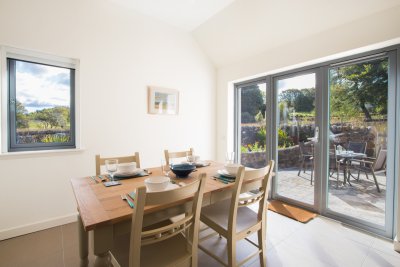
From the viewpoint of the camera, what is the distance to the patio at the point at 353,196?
2109 millimetres

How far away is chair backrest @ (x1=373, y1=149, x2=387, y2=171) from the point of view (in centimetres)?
204

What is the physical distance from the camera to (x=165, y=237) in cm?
102

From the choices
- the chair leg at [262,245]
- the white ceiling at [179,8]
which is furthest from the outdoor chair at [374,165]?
the white ceiling at [179,8]

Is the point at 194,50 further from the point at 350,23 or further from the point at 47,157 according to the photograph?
the point at 47,157

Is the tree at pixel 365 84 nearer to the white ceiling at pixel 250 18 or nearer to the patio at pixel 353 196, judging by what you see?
the white ceiling at pixel 250 18

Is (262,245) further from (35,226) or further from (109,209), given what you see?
(35,226)

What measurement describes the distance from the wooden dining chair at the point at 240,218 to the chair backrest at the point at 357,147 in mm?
1442

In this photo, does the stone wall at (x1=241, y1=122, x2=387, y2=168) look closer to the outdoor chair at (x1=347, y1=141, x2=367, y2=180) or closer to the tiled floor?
the outdoor chair at (x1=347, y1=141, x2=367, y2=180)

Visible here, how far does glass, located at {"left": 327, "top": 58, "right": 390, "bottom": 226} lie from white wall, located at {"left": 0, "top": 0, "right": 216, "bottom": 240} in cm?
208

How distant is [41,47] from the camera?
2.10 m

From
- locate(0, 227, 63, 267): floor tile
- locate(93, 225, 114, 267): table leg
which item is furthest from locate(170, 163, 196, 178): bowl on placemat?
locate(0, 227, 63, 267): floor tile

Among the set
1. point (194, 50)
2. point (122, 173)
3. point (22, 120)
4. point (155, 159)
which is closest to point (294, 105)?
point (194, 50)

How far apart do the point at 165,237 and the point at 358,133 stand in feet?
7.97

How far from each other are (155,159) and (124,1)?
7.25ft
